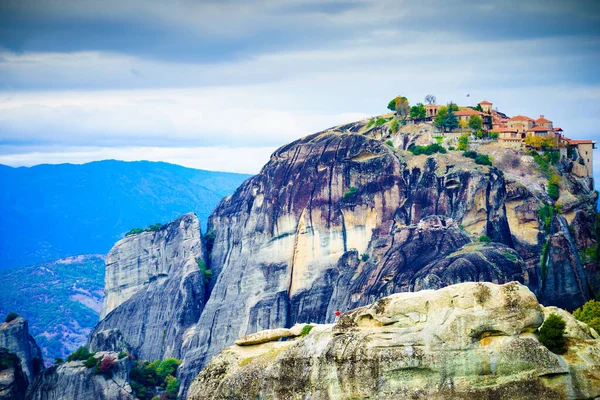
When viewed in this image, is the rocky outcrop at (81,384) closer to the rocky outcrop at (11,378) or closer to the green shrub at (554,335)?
the rocky outcrop at (11,378)

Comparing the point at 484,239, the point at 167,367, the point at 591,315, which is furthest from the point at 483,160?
the point at 591,315

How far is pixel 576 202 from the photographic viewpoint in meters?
138

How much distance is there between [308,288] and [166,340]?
2544 centimetres

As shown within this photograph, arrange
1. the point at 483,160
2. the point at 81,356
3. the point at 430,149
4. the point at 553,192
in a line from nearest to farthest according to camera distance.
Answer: the point at 553,192 → the point at 483,160 → the point at 81,356 → the point at 430,149

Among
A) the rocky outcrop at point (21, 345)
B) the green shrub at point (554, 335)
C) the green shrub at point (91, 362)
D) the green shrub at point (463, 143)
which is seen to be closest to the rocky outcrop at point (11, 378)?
the rocky outcrop at point (21, 345)

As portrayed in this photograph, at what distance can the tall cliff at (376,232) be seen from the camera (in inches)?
5123

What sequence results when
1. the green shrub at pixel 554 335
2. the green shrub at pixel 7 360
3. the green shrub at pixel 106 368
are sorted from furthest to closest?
the green shrub at pixel 7 360 → the green shrub at pixel 106 368 → the green shrub at pixel 554 335

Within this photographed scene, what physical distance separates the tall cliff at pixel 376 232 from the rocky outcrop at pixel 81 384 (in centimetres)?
999

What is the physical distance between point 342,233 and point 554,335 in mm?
86265

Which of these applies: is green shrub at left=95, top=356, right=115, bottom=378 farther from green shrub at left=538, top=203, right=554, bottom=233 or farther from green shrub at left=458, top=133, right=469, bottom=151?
green shrub at left=538, top=203, right=554, bottom=233

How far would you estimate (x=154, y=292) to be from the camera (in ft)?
541

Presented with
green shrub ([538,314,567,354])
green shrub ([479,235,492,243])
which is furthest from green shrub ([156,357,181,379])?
green shrub ([538,314,567,354])

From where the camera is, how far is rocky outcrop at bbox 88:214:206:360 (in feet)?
513

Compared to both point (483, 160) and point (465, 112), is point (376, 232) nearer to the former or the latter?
point (483, 160)
